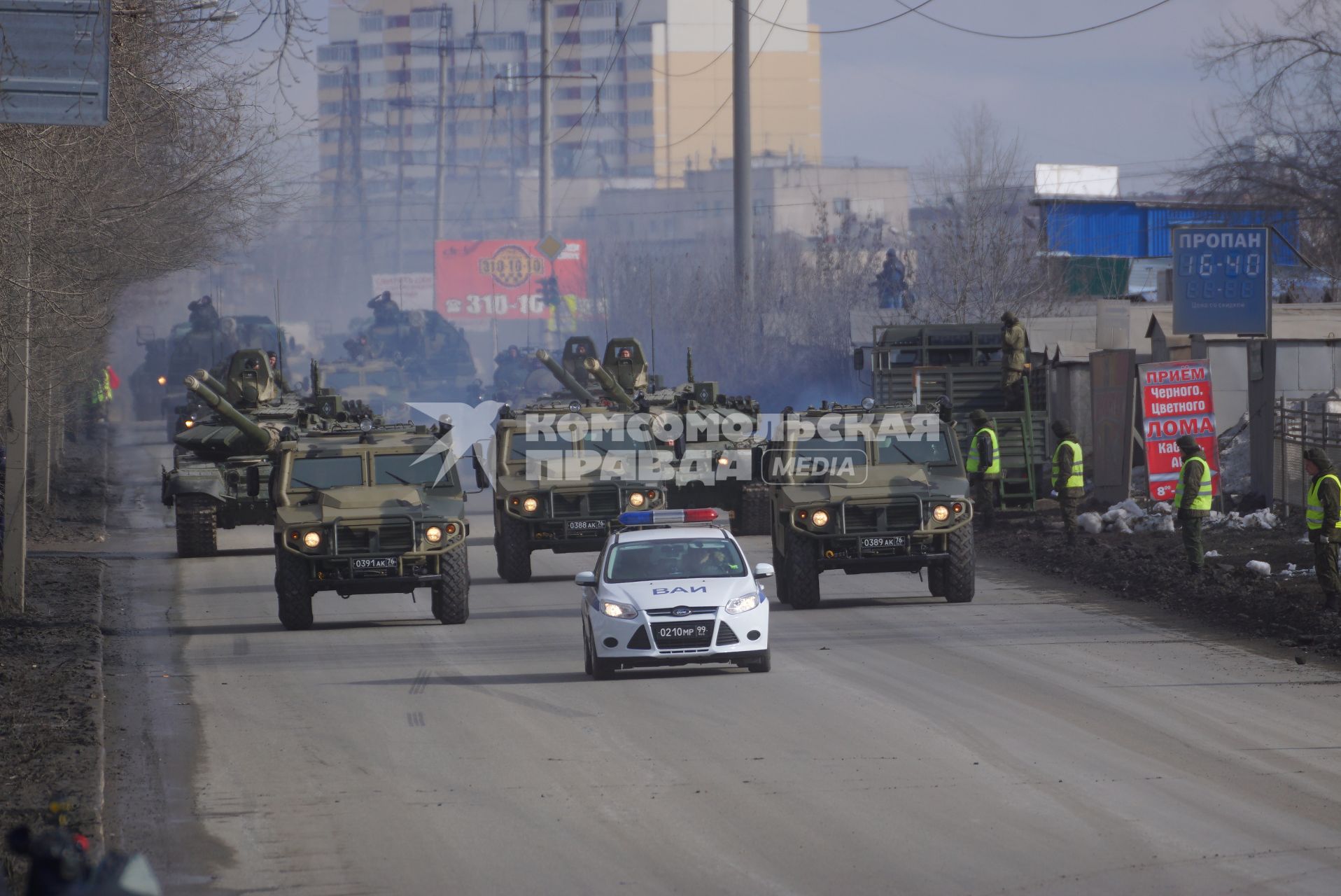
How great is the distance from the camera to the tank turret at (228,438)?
2595 centimetres

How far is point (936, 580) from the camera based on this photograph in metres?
19.1

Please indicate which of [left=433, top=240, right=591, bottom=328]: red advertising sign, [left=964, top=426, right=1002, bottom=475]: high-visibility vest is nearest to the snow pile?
[left=964, top=426, right=1002, bottom=475]: high-visibility vest

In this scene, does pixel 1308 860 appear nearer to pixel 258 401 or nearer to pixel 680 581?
pixel 680 581

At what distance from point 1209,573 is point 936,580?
318 centimetres

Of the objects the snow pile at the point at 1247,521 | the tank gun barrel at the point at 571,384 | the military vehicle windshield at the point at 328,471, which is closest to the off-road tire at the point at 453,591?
the military vehicle windshield at the point at 328,471

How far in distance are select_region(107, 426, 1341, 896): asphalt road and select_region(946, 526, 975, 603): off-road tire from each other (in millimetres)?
678

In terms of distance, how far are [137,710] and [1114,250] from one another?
175 ft

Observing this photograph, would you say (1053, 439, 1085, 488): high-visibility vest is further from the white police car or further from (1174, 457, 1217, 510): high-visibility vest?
the white police car

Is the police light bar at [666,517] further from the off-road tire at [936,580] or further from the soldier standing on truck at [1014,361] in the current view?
the soldier standing on truck at [1014,361]

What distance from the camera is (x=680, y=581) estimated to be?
14.4m

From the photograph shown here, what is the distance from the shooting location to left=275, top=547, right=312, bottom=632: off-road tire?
1758cm

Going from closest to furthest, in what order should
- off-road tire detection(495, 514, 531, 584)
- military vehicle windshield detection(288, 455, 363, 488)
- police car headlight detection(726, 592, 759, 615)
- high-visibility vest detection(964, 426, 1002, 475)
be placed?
police car headlight detection(726, 592, 759, 615)
military vehicle windshield detection(288, 455, 363, 488)
off-road tire detection(495, 514, 531, 584)
high-visibility vest detection(964, 426, 1002, 475)

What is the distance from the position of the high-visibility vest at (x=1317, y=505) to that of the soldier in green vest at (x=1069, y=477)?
6.23 metres

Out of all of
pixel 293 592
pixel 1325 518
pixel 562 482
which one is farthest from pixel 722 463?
pixel 1325 518
